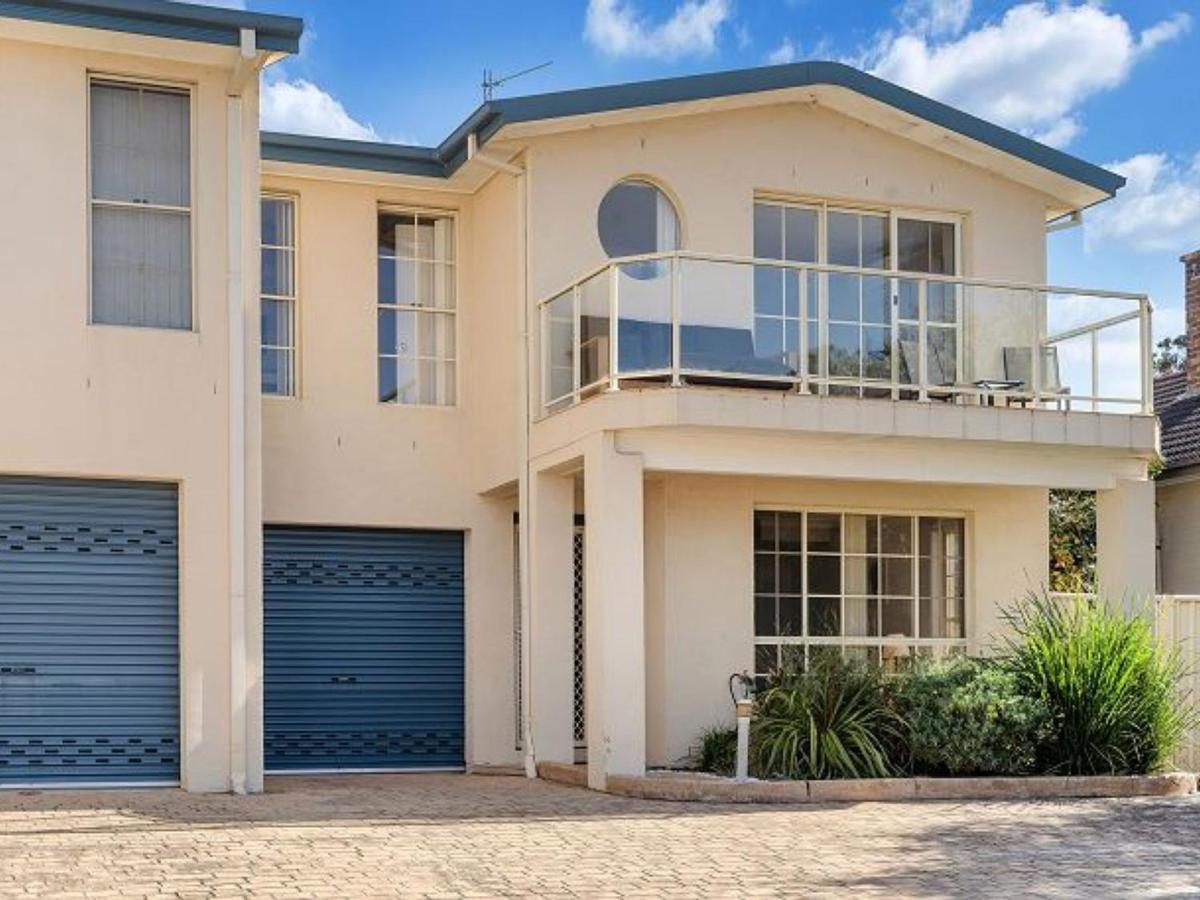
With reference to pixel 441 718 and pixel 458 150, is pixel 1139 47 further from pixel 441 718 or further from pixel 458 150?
pixel 441 718

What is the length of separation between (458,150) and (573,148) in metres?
1.17

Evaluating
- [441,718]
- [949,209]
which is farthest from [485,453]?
[949,209]

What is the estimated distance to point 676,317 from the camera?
14.9 meters

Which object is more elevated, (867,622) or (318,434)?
(318,434)

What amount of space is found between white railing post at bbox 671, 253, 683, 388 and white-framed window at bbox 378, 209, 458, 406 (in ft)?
12.6

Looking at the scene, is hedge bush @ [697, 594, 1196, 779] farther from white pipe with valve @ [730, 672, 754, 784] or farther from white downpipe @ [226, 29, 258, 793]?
white downpipe @ [226, 29, 258, 793]

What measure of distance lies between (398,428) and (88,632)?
4220mm

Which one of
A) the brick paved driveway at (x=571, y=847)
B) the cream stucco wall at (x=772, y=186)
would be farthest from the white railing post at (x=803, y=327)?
the brick paved driveway at (x=571, y=847)

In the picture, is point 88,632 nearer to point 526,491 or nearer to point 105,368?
point 105,368

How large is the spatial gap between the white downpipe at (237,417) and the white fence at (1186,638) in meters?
8.48

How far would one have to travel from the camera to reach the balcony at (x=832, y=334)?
1518cm

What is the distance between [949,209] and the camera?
60.5 feet

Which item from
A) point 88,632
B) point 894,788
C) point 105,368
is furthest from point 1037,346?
point 88,632

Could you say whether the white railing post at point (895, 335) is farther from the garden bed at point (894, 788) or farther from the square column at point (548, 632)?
the garden bed at point (894, 788)
